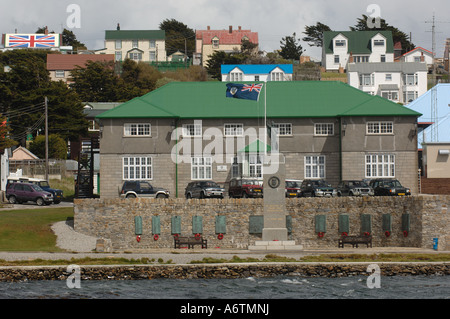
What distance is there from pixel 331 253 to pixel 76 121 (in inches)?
2197

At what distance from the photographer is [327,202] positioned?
50.9 m

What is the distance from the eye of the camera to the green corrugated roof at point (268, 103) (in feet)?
208

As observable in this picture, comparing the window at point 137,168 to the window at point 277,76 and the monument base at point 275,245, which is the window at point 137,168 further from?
the window at point 277,76

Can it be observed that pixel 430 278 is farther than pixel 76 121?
No

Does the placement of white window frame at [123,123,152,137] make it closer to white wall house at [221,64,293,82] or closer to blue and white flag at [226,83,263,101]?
blue and white flag at [226,83,263,101]

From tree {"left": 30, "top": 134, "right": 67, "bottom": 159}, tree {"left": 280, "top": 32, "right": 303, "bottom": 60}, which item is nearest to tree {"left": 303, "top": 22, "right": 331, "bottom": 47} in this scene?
tree {"left": 280, "top": 32, "right": 303, "bottom": 60}

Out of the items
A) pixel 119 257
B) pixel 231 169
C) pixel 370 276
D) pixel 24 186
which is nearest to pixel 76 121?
pixel 24 186

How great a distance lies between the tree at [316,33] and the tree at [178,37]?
79.0ft

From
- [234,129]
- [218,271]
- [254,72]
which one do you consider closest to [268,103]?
[234,129]

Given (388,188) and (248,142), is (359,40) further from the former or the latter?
(388,188)

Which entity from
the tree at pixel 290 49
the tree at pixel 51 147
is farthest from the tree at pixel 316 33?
the tree at pixel 51 147

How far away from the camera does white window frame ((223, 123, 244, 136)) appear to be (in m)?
64.4
